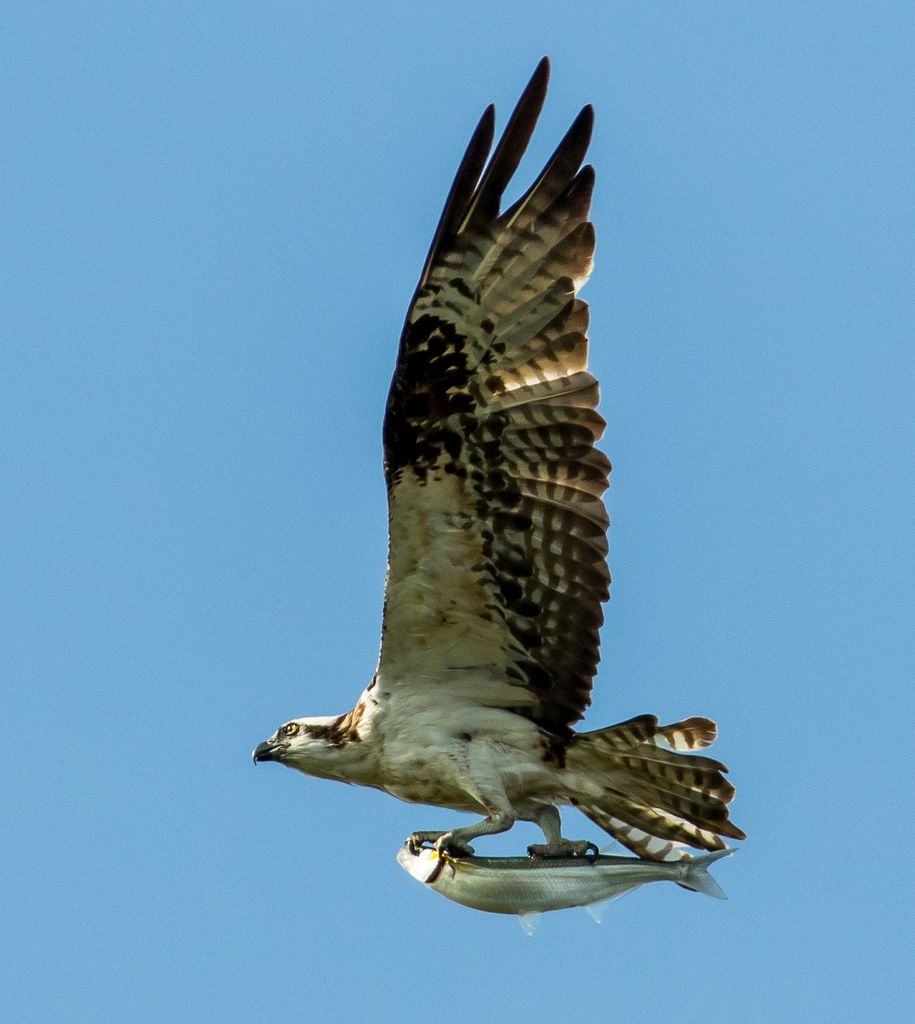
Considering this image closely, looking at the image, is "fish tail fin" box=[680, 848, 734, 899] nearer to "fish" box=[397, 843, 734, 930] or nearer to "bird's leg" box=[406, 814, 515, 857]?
"fish" box=[397, 843, 734, 930]

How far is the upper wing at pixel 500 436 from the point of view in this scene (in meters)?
10.3

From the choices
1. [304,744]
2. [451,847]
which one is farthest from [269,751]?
[451,847]

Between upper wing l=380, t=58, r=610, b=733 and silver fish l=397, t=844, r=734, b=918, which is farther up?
upper wing l=380, t=58, r=610, b=733

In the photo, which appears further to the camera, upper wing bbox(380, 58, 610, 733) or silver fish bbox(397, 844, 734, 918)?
upper wing bbox(380, 58, 610, 733)

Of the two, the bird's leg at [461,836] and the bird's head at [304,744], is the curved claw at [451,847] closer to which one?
the bird's leg at [461,836]

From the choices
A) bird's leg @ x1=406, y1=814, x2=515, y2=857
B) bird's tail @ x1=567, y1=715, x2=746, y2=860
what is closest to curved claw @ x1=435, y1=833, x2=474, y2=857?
bird's leg @ x1=406, y1=814, x2=515, y2=857

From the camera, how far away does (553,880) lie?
990cm

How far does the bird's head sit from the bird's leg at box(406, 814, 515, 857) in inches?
31.6

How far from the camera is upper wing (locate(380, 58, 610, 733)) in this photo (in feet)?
33.8

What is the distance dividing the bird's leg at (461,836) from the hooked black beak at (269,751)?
1.05 meters

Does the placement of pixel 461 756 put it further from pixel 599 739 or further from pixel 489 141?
pixel 489 141

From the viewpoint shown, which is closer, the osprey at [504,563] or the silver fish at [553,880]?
the silver fish at [553,880]

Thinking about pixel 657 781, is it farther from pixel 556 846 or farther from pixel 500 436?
pixel 500 436

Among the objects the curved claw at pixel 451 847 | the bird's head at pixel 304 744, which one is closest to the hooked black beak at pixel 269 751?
the bird's head at pixel 304 744
